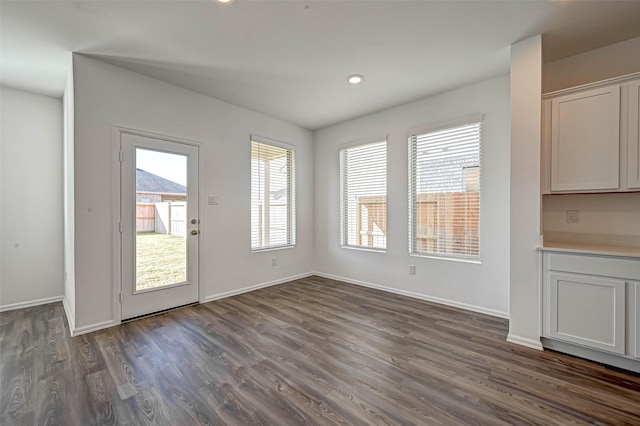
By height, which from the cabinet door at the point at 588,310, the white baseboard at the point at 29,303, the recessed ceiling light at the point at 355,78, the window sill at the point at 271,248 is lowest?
the white baseboard at the point at 29,303

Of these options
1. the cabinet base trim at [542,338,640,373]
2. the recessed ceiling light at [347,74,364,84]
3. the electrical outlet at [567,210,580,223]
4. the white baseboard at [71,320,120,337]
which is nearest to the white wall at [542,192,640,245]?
the electrical outlet at [567,210,580,223]

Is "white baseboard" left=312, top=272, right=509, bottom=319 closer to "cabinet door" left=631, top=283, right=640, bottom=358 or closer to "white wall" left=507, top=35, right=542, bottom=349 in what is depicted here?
"white wall" left=507, top=35, right=542, bottom=349

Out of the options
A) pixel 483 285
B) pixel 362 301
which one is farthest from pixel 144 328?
pixel 483 285

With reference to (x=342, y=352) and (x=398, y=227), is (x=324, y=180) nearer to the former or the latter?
(x=398, y=227)

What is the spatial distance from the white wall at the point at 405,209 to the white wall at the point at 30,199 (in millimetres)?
3989

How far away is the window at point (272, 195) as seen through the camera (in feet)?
14.9

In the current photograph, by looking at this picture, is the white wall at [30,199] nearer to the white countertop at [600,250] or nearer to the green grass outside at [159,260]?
the green grass outside at [159,260]

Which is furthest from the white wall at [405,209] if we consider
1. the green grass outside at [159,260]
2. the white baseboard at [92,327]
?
the white baseboard at [92,327]

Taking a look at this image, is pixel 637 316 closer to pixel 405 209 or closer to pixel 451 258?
pixel 451 258

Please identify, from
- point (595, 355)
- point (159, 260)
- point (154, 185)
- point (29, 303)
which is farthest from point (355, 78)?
point (29, 303)

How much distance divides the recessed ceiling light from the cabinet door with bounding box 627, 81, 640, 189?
2400 mm

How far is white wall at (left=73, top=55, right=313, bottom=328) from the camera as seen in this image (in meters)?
2.87

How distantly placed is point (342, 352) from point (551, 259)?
206 centimetres

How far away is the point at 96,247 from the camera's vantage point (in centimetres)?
295
